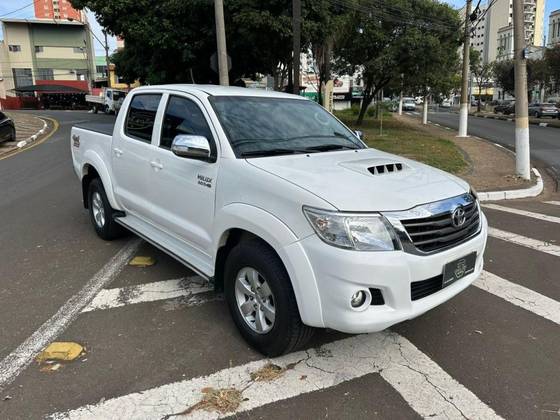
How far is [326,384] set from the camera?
3250 millimetres

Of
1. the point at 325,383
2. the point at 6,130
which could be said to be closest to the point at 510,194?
the point at 325,383

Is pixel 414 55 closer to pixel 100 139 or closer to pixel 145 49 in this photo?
pixel 145 49

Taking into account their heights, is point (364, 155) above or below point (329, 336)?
above

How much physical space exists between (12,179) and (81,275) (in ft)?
23.1

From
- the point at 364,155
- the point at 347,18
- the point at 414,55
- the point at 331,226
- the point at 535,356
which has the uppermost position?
the point at 347,18

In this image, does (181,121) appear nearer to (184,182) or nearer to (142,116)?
(184,182)

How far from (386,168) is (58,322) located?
2.92 metres

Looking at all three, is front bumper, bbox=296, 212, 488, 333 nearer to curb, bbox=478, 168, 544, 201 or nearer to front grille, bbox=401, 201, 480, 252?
front grille, bbox=401, 201, 480, 252

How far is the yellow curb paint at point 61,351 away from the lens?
3529 millimetres

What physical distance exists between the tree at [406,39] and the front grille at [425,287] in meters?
22.4

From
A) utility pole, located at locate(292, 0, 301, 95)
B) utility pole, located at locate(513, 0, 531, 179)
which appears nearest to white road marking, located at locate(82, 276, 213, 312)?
utility pole, located at locate(513, 0, 531, 179)

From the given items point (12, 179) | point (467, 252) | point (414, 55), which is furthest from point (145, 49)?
point (467, 252)

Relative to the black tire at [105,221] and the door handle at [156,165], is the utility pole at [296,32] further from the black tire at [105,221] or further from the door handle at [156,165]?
the door handle at [156,165]

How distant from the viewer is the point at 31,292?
470 cm
